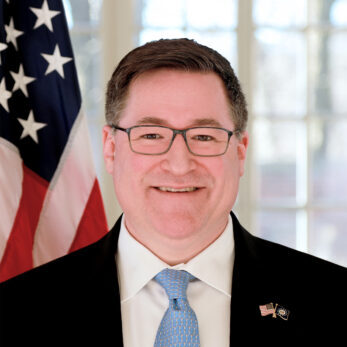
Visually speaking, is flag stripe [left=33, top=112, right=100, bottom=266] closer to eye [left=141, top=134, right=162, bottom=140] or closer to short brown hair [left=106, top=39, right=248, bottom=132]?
short brown hair [left=106, top=39, right=248, bottom=132]

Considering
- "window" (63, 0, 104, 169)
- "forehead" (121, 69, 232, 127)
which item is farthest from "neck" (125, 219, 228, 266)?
"window" (63, 0, 104, 169)

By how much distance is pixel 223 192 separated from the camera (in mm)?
1753

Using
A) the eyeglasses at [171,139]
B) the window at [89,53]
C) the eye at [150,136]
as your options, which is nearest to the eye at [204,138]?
the eyeglasses at [171,139]

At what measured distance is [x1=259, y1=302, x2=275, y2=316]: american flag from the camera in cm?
169

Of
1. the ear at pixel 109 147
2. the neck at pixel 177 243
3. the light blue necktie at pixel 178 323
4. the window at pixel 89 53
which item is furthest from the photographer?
the window at pixel 89 53

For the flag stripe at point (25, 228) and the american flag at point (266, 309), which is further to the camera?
the flag stripe at point (25, 228)

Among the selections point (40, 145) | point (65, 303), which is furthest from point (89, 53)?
point (65, 303)

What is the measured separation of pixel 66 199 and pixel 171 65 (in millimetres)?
845

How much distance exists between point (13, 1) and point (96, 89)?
1.38m

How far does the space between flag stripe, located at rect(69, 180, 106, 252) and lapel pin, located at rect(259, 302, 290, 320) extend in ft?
2.99

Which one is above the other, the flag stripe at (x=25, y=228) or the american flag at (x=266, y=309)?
the flag stripe at (x=25, y=228)

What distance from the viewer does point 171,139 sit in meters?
1.71

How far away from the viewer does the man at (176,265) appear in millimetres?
1675

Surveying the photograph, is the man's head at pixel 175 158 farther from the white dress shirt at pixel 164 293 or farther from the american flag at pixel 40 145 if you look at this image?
the american flag at pixel 40 145
